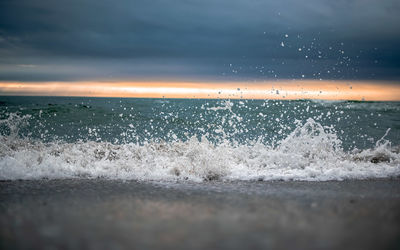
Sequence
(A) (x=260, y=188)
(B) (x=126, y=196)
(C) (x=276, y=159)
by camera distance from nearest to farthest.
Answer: (B) (x=126, y=196)
(A) (x=260, y=188)
(C) (x=276, y=159)

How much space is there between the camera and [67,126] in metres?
13.3

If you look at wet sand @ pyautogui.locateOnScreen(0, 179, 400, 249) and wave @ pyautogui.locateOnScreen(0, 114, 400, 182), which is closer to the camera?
wet sand @ pyautogui.locateOnScreen(0, 179, 400, 249)

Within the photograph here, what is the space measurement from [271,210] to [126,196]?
1.65m

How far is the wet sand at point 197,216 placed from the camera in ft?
7.07

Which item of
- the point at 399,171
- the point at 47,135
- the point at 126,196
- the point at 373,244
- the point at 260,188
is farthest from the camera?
the point at 47,135

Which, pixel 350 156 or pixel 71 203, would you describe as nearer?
pixel 71 203

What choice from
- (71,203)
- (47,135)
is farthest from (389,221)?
(47,135)

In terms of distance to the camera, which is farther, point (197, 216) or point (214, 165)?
point (214, 165)

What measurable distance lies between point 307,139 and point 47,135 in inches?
362

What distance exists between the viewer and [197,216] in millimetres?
2799

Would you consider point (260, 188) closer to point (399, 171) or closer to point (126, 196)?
point (126, 196)

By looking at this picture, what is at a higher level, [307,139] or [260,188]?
[307,139]

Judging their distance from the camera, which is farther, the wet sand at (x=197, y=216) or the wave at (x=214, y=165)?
Result: the wave at (x=214, y=165)

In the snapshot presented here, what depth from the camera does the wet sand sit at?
2154mm
